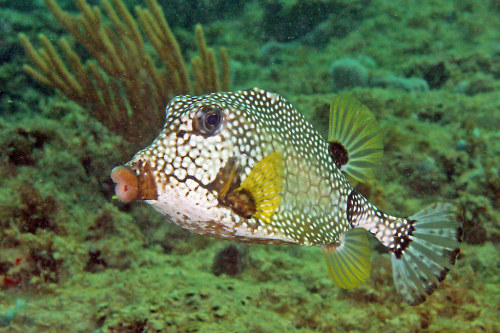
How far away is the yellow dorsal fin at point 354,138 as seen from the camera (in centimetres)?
258

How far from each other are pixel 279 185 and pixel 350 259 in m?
0.88

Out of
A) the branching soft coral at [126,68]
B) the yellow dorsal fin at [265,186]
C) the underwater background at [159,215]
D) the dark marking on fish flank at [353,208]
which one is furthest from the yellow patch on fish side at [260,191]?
the branching soft coral at [126,68]

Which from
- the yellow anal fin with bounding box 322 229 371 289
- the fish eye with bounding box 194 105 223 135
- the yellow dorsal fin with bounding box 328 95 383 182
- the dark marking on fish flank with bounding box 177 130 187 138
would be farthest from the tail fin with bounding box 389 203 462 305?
the dark marking on fish flank with bounding box 177 130 187 138

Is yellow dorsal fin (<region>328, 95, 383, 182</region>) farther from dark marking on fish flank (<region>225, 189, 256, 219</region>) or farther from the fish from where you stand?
dark marking on fish flank (<region>225, 189, 256, 219</region>)

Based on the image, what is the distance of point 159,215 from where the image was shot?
4.42 metres

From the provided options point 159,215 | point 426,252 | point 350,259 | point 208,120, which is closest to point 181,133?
point 208,120

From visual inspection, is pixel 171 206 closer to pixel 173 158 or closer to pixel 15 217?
pixel 173 158

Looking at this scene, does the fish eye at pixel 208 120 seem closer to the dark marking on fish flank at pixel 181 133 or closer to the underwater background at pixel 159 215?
the dark marking on fish flank at pixel 181 133

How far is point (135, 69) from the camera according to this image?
195 inches

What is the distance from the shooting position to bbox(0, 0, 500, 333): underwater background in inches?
114

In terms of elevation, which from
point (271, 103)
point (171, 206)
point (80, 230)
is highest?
point (271, 103)

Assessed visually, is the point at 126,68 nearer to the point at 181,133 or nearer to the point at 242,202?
the point at 181,133

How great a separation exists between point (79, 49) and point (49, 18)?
1.66 m

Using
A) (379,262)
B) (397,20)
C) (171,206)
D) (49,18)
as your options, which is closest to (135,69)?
(171,206)
